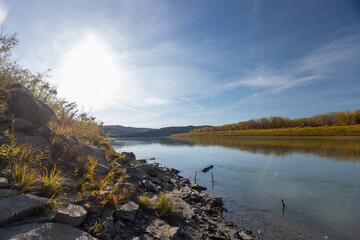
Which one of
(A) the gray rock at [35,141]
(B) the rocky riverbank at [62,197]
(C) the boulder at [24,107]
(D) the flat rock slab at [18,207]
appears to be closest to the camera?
(D) the flat rock slab at [18,207]

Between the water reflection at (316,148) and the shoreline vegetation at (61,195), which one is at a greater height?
the shoreline vegetation at (61,195)

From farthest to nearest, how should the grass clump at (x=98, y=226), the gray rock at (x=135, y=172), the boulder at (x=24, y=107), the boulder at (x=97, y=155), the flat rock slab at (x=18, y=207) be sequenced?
the gray rock at (x=135, y=172), the boulder at (x=97, y=155), the boulder at (x=24, y=107), the grass clump at (x=98, y=226), the flat rock slab at (x=18, y=207)

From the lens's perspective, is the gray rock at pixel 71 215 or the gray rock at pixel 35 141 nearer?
the gray rock at pixel 71 215

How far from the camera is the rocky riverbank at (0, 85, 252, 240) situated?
3.41 m

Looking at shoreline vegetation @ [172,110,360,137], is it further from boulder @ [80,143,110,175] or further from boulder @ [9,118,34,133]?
boulder @ [9,118,34,133]

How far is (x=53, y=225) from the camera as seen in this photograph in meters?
3.39

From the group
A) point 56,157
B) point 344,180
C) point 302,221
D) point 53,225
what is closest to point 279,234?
point 302,221

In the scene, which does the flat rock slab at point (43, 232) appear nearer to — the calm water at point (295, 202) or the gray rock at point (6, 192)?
the gray rock at point (6, 192)

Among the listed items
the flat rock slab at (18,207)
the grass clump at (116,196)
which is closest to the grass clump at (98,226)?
the grass clump at (116,196)

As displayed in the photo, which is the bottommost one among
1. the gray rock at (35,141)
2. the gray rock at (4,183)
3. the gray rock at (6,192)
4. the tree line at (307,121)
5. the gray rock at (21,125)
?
the gray rock at (6,192)

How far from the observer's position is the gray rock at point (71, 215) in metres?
3.64

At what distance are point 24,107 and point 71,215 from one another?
564cm

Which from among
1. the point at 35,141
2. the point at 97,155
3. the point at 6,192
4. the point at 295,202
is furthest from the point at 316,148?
the point at 6,192

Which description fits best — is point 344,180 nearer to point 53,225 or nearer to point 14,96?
point 53,225
